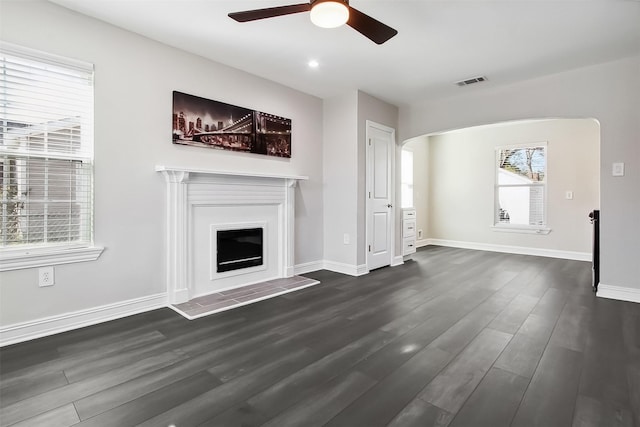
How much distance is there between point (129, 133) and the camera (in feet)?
9.26

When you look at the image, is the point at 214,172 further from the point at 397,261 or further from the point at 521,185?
the point at 521,185

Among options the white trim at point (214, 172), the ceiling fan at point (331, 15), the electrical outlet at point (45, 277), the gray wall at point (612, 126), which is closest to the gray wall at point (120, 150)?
the electrical outlet at point (45, 277)

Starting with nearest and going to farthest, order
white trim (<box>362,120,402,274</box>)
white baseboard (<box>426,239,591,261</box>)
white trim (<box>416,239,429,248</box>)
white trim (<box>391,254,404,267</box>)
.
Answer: white trim (<box>362,120,402,274</box>) < white trim (<box>391,254,404,267</box>) < white baseboard (<box>426,239,591,261</box>) < white trim (<box>416,239,429,248</box>)

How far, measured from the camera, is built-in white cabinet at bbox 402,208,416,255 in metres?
5.24

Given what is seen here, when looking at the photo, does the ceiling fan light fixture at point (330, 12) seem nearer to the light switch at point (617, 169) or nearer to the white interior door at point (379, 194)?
the white interior door at point (379, 194)

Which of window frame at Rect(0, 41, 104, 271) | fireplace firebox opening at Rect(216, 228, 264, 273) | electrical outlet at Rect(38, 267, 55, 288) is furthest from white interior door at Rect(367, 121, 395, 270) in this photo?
electrical outlet at Rect(38, 267, 55, 288)

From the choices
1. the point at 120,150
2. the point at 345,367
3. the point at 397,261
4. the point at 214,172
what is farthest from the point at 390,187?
the point at 120,150

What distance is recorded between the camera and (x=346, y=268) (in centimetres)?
445

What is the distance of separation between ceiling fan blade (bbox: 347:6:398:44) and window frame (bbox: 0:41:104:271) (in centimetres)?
220

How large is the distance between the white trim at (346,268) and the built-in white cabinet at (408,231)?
3.65ft

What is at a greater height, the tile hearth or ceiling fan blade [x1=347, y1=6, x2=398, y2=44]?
ceiling fan blade [x1=347, y1=6, x2=398, y2=44]

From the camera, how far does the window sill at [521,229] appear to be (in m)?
5.85

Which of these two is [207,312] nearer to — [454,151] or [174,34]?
[174,34]

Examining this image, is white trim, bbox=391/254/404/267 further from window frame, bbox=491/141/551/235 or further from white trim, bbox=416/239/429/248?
window frame, bbox=491/141/551/235
